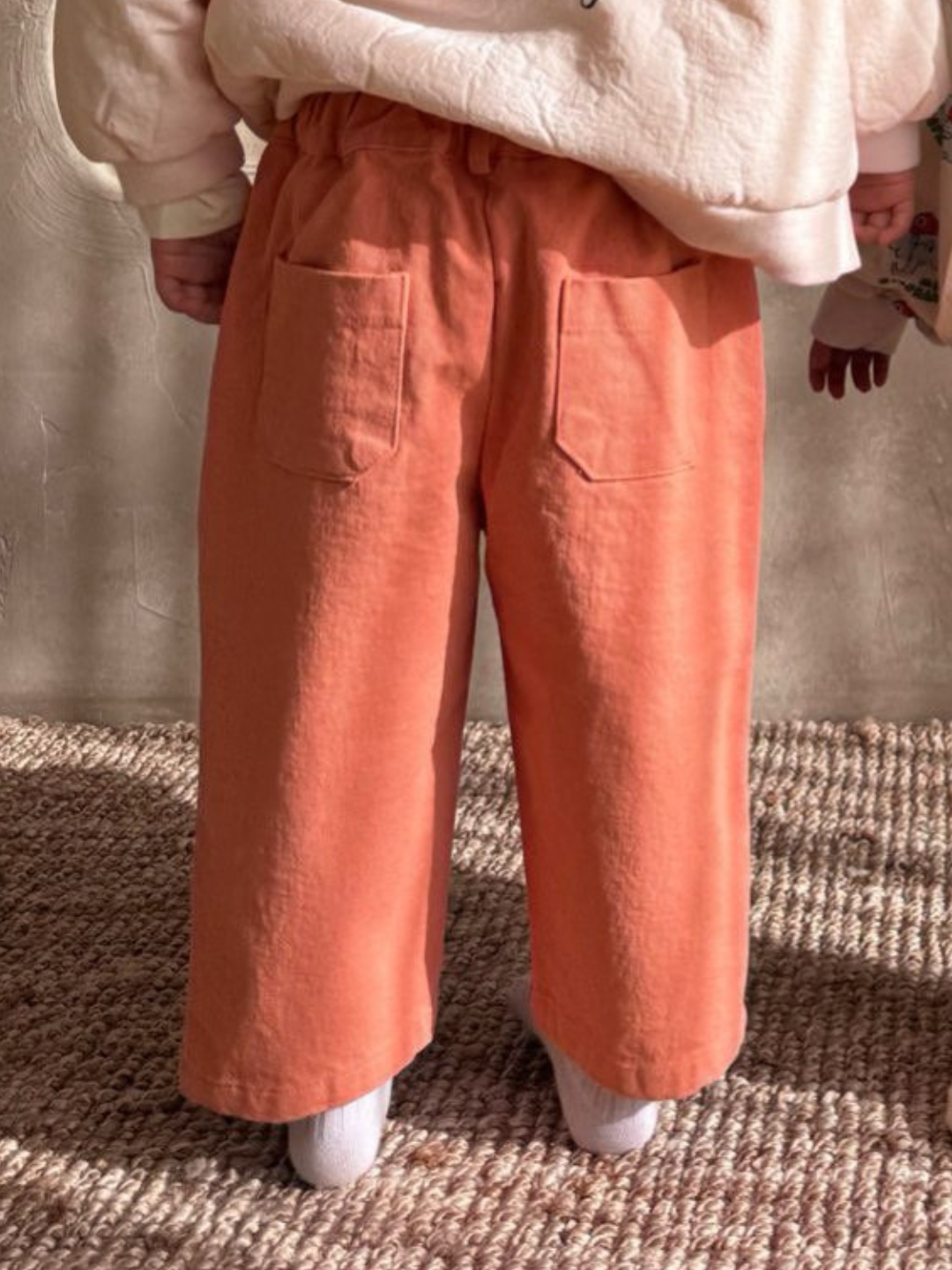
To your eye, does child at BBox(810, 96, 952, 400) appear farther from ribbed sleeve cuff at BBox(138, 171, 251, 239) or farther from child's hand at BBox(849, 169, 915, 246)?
ribbed sleeve cuff at BBox(138, 171, 251, 239)

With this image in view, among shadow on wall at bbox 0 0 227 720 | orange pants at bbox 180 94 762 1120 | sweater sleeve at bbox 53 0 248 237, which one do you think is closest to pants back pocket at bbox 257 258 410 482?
orange pants at bbox 180 94 762 1120

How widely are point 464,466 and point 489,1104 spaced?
541 mm

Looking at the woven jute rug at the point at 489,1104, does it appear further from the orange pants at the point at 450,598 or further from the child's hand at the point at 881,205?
the child's hand at the point at 881,205

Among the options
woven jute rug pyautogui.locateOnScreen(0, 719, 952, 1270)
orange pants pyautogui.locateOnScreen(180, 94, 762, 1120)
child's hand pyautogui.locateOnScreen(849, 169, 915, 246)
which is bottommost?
woven jute rug pyautogui.locateOnScreen(0, 719, 952, 1270)

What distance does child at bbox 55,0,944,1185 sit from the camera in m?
1.24

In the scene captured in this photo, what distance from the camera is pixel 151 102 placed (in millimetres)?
1313

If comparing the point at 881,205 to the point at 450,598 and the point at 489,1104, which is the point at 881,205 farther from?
the point at 489,1104

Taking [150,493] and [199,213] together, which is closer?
[199,213]

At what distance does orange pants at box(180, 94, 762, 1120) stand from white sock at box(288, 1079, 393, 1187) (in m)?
0.03

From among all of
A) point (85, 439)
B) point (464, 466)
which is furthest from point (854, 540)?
point (464, 466)

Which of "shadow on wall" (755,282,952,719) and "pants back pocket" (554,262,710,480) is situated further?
"shadow on wall" (755,282,952,719)

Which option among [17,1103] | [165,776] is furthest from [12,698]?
[17,1103]

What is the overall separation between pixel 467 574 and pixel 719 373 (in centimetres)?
22

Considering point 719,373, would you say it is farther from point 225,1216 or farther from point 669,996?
point 225,1216
